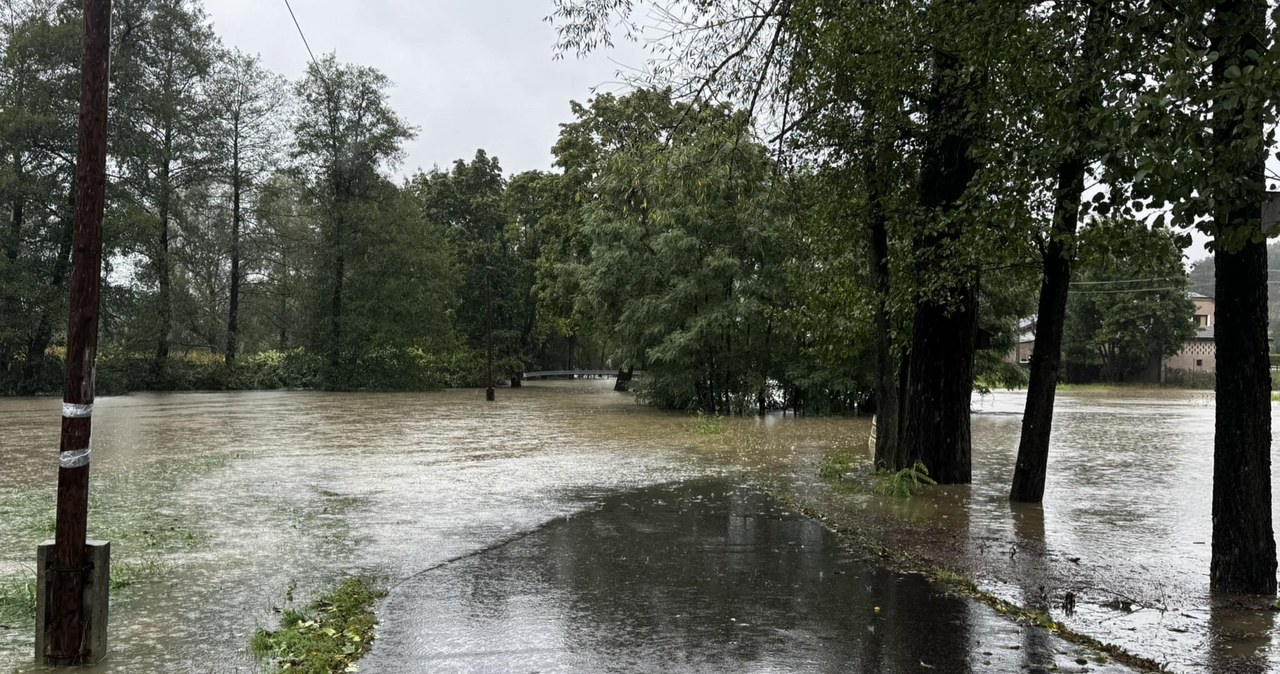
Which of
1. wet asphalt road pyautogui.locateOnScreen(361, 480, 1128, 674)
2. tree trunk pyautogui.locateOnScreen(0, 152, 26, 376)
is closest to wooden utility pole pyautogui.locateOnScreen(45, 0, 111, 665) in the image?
wet asphalt road pyautogui.locateOnScreen(361, 480, 1128, 674)

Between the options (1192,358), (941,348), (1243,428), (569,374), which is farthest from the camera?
(569,374)

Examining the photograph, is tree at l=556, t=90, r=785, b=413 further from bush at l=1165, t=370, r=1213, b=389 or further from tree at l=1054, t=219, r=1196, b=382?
bush at l=1165, t=370, r=1213, b=389

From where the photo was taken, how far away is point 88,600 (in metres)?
5.18

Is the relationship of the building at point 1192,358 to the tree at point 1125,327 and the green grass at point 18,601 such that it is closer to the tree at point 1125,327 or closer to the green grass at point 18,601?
the tree at point 1125,327

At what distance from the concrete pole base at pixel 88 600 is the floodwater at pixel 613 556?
13 cm

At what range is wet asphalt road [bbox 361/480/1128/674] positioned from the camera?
5203 millimetres

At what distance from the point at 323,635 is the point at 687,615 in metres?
2.28

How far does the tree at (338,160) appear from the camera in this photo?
48938 mm

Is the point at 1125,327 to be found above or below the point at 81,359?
above

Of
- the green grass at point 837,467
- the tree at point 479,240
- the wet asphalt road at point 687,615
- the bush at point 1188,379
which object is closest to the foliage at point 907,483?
the green grass at point 837,467

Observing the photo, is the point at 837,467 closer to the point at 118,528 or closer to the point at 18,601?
the point at 118,528

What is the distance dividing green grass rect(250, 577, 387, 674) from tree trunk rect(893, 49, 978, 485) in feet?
24.4

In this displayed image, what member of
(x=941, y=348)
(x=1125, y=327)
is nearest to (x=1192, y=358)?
(x=1125, y=327)

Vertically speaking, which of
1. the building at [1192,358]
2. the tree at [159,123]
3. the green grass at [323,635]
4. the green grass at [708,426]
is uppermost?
the tree at [159,123]
